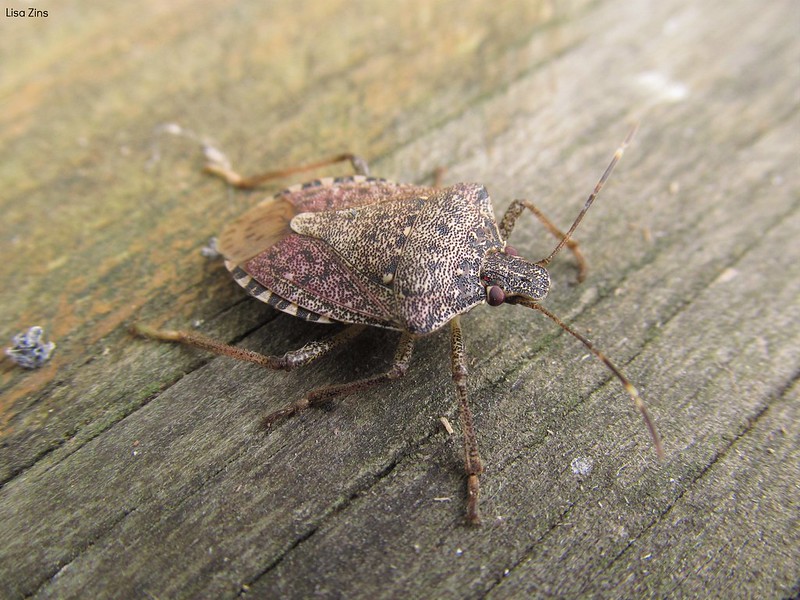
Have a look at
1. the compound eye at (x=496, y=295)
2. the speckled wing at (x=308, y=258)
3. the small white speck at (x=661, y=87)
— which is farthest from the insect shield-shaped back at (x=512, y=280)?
the small white speck at (x=661, y=87)

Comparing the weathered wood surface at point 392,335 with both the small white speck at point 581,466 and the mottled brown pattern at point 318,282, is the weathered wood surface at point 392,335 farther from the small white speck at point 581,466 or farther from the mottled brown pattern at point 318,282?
the mottled brown pattern at point 318,282

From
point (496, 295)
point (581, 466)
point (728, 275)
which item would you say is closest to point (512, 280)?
point (496, 295)

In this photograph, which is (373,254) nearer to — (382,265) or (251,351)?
(382,265)

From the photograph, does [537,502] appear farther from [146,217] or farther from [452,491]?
[146,217]

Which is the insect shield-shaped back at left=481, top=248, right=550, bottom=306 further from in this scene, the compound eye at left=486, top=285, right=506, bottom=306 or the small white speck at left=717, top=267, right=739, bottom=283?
the small white speck at left=717, top=267, right=739, bottom=283

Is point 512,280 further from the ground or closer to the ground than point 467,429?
further from the ground

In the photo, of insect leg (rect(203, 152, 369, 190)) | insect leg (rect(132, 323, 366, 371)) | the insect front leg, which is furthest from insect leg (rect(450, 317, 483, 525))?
insect leg (rect(203, 152, 369, 190))
